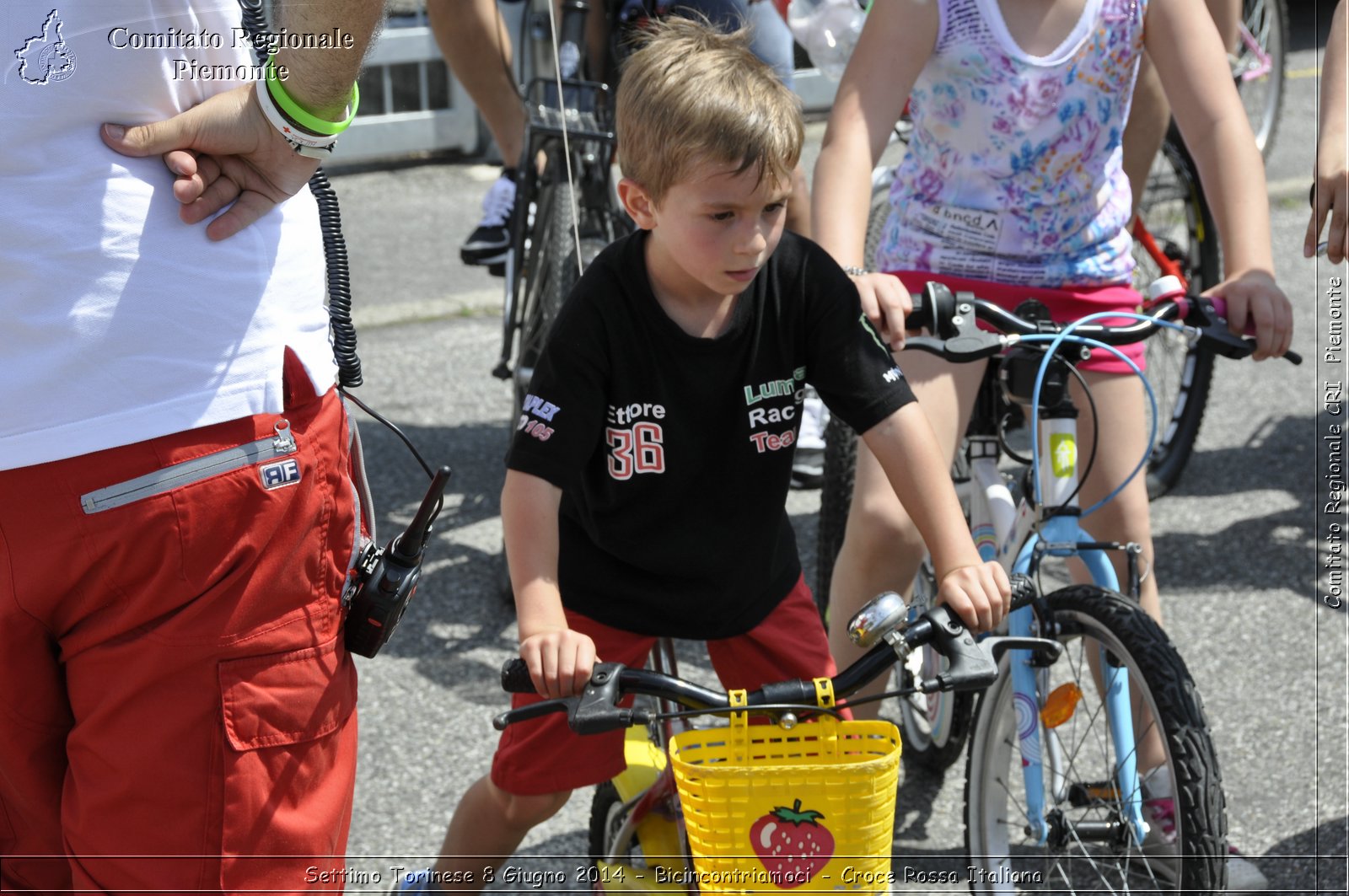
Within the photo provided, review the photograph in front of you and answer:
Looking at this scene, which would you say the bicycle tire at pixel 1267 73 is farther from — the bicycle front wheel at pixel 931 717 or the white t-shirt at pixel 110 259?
the white t-shirt at pixel 110 259

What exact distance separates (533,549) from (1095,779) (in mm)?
1222

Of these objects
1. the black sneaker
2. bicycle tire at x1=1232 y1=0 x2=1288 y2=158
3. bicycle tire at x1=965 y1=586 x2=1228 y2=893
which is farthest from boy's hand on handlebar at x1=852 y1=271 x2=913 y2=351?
bicycle tire at x1=1232 y1=0 x2=1288 y2=158

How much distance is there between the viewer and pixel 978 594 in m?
1.96

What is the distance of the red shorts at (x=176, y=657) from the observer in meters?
1.73

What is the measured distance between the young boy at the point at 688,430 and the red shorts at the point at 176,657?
0.32 m

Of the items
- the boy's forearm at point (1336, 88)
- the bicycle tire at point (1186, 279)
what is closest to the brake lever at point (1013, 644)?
the boy's forearm at point (1336, 88)

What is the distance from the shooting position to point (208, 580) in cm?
179

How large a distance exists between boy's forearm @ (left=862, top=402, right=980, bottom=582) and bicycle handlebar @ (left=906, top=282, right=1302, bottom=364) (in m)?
0.21

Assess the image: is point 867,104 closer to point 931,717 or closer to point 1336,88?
point 1336,88

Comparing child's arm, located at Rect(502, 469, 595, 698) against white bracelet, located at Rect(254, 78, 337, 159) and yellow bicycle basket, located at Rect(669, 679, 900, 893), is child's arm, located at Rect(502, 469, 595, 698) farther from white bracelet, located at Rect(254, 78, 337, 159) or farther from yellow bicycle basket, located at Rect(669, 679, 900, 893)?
white bracelet, located at Rect(254, 78, 337, 159)

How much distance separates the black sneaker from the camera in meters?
4.78

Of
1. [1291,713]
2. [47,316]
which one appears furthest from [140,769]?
[1291,713]

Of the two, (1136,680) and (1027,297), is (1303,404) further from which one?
(1136,680)

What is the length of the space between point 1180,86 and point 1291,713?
1.69m
